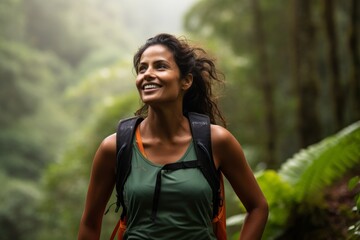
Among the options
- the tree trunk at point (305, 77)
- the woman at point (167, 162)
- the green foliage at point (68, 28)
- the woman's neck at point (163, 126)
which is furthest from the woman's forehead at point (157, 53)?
the green foliage at point (68, 28)

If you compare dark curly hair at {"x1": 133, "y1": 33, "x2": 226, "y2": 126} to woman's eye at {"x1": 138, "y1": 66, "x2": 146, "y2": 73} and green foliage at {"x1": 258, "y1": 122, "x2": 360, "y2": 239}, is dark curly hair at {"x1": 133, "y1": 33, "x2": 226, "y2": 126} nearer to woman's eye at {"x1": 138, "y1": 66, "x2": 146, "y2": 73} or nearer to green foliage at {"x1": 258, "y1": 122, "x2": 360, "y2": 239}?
woman's eye at {"x1": 138, "y1": 66, "x2": 146, "y2": 73}

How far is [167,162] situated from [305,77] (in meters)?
6.95

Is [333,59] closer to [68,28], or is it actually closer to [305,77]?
[305,77]

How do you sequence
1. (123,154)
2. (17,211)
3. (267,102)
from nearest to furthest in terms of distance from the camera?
(123,154) → (267,102) → (17,211)

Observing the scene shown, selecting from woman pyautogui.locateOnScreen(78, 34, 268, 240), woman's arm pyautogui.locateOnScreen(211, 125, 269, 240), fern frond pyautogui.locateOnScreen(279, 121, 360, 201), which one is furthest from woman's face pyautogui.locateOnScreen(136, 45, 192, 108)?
fern frond pyautogui.locateOnScreen(279, 121, 360, 201)

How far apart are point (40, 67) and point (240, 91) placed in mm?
19259

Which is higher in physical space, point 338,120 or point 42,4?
point 42,4

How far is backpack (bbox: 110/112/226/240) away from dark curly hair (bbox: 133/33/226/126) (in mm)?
217

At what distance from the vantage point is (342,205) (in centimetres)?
563

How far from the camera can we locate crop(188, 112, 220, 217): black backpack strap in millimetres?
2529

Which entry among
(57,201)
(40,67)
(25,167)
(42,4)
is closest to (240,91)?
(57,201)

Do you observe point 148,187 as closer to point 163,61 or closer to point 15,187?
point 163,61

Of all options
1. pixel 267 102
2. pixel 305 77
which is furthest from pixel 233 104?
pixel 305 77

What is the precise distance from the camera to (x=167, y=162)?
8.35 feet
